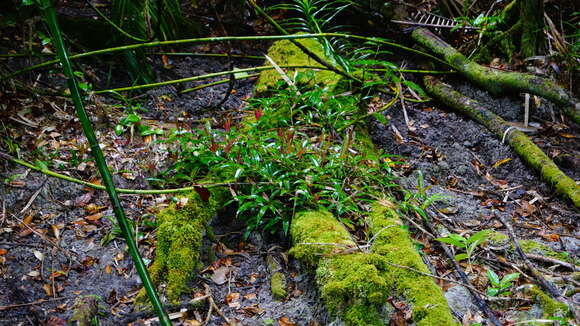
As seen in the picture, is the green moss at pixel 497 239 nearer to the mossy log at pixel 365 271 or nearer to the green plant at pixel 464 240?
the mossy log at pixel 365 271

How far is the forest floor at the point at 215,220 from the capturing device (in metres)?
2.12

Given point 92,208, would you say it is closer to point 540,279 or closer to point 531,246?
point 540,279

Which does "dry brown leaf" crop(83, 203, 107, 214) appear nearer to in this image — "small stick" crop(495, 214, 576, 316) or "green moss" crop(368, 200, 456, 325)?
"green moss" crop(368, 200, 456, 325)

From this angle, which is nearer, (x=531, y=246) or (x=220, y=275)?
(x=220, y=275)

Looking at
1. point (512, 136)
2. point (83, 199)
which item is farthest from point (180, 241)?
point (512, 136)

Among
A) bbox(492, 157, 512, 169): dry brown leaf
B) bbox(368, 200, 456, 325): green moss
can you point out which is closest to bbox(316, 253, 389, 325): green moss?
bbox(368, 200, 456, 325): green moss

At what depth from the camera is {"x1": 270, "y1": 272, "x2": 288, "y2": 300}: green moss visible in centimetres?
219

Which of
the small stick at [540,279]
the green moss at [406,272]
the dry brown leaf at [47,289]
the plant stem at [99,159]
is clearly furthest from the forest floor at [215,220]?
the plant stem at [99,159]

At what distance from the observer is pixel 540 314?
199 centimetres

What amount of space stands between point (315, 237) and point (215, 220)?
0.66 metres

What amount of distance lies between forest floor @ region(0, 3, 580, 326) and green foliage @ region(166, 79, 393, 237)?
208mm

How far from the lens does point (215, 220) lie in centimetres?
253

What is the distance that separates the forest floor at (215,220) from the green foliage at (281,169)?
208 millimetres

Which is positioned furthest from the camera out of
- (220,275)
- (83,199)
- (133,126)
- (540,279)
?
(133,126)
